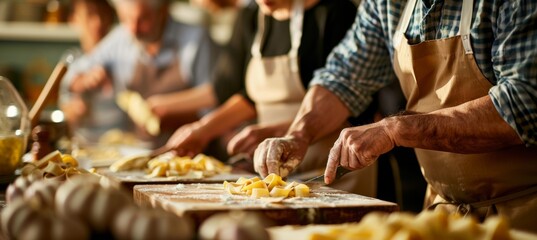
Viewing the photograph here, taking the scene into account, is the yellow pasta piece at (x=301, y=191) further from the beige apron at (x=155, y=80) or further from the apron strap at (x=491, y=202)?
the beige apron at (x=155, y=80)

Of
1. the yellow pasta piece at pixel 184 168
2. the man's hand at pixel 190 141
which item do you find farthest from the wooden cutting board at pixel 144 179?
the man's hand at pixel 190 141

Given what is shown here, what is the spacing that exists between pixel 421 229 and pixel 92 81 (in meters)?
5.04

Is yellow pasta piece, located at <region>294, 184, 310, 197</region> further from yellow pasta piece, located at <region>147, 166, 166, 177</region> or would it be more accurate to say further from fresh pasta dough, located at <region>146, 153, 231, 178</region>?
yellow pasta piece, located at <region>147, 166, 166, 177</region>

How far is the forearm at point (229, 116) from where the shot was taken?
3.61 meters

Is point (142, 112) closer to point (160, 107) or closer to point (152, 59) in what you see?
point (160, 107)

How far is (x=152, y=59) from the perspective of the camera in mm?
5715

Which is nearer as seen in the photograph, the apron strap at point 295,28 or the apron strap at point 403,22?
the apron strap at point 403,22

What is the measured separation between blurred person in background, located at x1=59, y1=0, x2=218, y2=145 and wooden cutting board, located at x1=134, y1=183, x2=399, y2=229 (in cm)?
308

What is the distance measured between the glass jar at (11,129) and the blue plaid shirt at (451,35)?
1.05 m

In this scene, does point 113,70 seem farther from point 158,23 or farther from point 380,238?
point 380,238

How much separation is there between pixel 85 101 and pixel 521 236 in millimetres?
4975

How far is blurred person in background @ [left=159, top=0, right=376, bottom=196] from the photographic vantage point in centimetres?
318

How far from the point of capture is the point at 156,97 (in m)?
5.65

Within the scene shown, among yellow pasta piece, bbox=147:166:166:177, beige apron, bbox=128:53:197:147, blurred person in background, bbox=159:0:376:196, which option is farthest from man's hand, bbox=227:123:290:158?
beige apron, bbox=128:53:197:147
